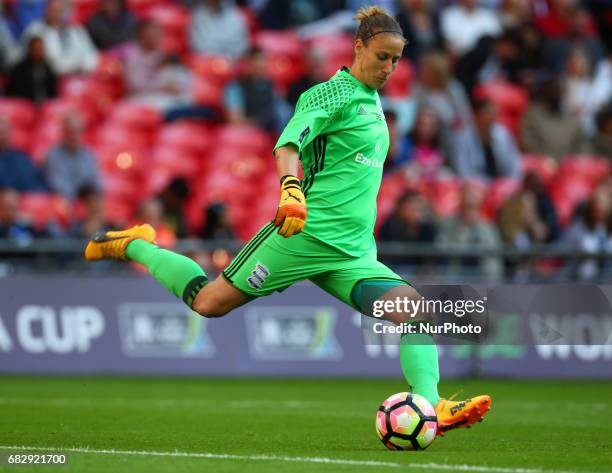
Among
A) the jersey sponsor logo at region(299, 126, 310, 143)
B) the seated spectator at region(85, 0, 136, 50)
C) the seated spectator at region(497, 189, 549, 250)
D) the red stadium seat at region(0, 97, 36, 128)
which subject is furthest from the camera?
the seated spectator at region(85, 0, 136, 50)

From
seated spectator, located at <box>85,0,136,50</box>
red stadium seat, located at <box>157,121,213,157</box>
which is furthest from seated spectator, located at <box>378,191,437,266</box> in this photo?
seated spectator, located at <box>85,0,136,50</box>

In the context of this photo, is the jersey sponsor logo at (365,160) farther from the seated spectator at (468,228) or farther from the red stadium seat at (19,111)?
the red stadium seat at (19,111)

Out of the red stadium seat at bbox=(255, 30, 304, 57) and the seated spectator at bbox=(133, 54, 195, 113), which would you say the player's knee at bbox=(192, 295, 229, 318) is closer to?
the seated spectator at bbox=(133, 54, 195, 113)

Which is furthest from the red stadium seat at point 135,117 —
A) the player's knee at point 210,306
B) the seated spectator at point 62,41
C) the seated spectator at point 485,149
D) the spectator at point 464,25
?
the player's knee at point 210,306

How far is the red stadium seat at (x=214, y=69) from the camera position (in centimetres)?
1908

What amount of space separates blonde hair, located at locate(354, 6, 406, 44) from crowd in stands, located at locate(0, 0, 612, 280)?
25.5 ft

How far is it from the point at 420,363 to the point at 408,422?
433 mm

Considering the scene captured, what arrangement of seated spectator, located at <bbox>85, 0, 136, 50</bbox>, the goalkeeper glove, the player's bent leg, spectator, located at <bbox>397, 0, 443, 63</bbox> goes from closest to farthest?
the goalkeeper glove
the player's bent leg
seated spectator, located at <bbox>85, 0, 136, 50</bbox>
spectator, located at <bbox>397, 0, 443, 63</bbox>

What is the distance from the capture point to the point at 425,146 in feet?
59.7

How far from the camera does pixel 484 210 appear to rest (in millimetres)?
18141

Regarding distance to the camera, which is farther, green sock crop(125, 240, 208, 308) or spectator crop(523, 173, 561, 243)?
spectator crop(523, 173, 561, 243)

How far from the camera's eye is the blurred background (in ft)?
49.3

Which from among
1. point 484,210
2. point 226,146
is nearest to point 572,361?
point 484,210

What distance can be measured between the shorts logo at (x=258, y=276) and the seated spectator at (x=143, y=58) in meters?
10.7
